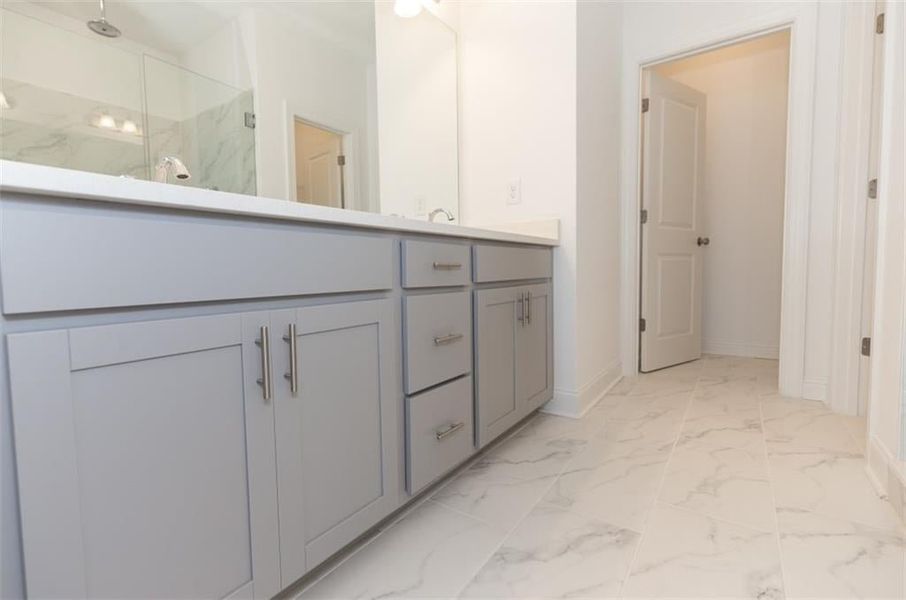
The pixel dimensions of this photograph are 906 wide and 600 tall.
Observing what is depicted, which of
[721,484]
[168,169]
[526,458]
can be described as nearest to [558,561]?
[526,458]

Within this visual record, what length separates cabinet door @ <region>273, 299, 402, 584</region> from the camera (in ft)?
2.68

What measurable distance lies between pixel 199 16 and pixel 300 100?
1.22 ft

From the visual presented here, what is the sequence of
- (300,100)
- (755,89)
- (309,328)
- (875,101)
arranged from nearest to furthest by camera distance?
(309,328) → (300,100) → (875,101) → (755,89)

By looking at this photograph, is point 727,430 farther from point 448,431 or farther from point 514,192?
point 514,192

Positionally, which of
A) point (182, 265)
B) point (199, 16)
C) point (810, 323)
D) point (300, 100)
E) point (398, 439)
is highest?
point (199, 16)

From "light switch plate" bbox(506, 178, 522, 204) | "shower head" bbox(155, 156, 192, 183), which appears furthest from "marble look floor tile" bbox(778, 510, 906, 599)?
"shower head" bbox(155, 156, 192, 183)

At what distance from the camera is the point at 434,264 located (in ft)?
3.91

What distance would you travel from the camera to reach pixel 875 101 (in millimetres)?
1877

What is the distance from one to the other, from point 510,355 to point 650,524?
2.26ft

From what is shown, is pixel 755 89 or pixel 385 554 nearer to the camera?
pixel 385 554

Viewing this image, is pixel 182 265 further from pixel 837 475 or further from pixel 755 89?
pixel 755 89

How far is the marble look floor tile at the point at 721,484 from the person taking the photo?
120cm

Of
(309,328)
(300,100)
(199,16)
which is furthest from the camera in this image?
(300,100)

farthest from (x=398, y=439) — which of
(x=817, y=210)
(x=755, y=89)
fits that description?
(x=755, y=89)
